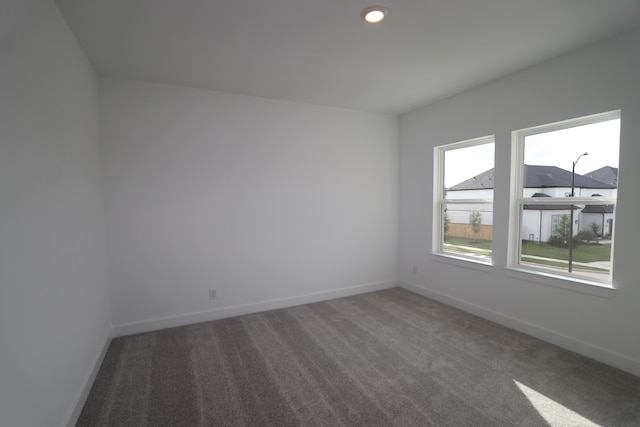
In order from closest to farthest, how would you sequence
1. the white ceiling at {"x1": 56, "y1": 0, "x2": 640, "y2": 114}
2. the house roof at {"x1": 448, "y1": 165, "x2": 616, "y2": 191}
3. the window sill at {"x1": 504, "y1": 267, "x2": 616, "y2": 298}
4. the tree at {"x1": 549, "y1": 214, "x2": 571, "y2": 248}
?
the white ceiling at {"x1": 56, "y1": 0, "x2": 640, "y2": 114} → the window sill at {"x1": 504, "y1": 267, "x2": 616, "y2": 298} → the house roof at {"x1": 448, "y1": 165, "x2": 616, "y2": 191} → the tree at {"x1": 549, "y1": 214, "x2": 571, "y2": 248}

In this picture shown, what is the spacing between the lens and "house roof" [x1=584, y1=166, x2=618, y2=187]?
8.30ft

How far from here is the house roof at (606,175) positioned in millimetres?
2531

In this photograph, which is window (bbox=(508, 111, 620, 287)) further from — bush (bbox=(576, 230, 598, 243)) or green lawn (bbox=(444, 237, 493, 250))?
green lawn (bbox=(444, 237, 493, 250))

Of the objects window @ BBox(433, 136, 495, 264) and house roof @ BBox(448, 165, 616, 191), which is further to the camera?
window @ BBox(433, 136, 495, 264)

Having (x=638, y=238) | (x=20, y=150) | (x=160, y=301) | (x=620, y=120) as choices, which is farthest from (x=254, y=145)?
(x=638, y=238)

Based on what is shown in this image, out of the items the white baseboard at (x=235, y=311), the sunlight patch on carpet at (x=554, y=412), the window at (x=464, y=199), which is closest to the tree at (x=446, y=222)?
the window at (x=464, y=199)

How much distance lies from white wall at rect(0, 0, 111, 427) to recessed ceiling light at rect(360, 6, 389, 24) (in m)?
1.91

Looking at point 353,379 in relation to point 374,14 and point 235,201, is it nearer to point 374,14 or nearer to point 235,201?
point 235,201

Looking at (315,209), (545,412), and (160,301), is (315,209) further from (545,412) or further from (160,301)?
(545,412)

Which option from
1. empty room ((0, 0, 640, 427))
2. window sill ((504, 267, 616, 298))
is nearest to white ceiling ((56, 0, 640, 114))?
empty room ((0, 0, 640, 427))

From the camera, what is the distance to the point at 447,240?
4.13 metres

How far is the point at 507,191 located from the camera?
3203 mm

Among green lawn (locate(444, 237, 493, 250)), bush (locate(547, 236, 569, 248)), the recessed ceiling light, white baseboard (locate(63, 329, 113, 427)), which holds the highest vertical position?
the recessed ceiling light

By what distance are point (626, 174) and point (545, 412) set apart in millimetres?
1926
